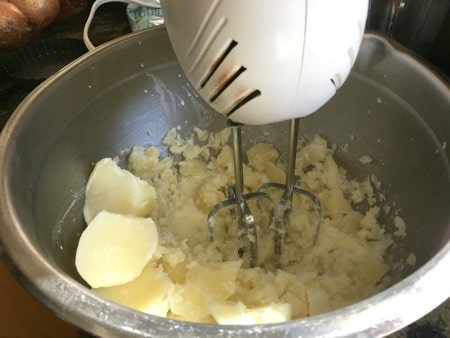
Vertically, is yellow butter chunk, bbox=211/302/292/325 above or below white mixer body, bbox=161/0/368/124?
below

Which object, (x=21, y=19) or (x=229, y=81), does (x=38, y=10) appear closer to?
(x=21, y=19)

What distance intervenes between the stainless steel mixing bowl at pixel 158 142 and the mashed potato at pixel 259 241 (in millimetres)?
27

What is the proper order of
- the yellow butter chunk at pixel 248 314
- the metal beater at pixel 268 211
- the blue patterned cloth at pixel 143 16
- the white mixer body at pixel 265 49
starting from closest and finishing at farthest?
the white mixer body at pixel 265 49 → the yellow butter chunk at pixel 248 314 → the metal beater at pixel 268 211 → the blue patterned cloth at pixel 143 16

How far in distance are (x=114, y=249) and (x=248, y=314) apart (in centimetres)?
19

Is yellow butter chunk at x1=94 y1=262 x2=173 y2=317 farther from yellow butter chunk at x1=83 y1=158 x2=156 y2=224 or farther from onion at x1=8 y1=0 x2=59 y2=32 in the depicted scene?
onion at x1=8 y1=0 x2=59 y2=32

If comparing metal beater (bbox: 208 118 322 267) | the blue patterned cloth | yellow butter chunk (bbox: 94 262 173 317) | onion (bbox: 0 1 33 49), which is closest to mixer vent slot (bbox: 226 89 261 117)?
metal beater (bbox: 208 118 322 267)

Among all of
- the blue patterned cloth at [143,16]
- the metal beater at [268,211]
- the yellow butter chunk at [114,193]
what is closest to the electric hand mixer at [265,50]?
the metal beater at [268,211]

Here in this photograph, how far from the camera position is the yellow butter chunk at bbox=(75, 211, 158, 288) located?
0.58m

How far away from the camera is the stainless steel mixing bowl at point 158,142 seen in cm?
41

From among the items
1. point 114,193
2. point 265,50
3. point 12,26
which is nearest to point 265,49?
point 265,50

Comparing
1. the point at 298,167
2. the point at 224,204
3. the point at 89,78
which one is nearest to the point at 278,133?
the point at 298,167

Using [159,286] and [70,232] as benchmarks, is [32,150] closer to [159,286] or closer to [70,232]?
[70,232]

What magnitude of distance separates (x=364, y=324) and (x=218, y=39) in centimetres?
26

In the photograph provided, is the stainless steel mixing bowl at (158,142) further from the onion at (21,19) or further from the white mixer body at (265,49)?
the onion at (21,19)
